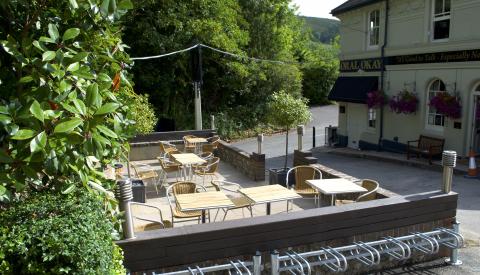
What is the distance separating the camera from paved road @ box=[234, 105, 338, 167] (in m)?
18.7

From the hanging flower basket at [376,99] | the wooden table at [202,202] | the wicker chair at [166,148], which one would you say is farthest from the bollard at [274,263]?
the hanging flower basket at [376,99]

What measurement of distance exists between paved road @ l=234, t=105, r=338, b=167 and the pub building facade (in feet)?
8.69

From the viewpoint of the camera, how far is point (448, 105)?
14094 millimetres

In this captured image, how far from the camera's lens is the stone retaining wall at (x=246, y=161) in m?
10.8

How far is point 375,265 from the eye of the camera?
548 centimetres

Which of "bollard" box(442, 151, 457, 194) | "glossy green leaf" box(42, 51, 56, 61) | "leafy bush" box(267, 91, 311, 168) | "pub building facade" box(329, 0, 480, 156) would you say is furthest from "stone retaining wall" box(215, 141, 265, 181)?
"glossy green leaf" box(42, 51, 56, 61)

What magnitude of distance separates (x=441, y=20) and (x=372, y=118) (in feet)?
17.6

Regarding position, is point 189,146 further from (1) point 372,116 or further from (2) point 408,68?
(1) point 372,116

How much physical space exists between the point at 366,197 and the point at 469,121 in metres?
9.67

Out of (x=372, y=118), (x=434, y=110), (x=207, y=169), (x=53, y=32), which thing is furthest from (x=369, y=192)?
(x=372, y=118)

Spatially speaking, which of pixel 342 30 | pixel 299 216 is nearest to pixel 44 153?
pixel 299 216

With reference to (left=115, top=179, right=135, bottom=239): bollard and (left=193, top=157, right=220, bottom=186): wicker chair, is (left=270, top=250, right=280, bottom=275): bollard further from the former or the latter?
(left=193, top=157, right=220, bottom=186): wicker chair

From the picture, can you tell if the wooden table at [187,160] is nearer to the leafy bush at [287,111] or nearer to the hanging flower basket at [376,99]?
the leafy bush at [287,111]

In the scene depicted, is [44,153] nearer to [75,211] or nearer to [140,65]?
[75,211]
